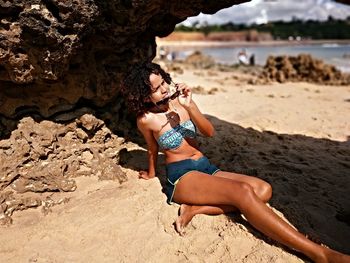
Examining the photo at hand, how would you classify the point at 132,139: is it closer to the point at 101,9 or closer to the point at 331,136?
the point at 101,9

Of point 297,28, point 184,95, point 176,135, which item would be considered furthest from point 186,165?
point 297,28

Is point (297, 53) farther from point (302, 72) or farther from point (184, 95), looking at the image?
point (184, 95)

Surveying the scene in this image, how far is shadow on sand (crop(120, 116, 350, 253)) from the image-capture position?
2.94 m

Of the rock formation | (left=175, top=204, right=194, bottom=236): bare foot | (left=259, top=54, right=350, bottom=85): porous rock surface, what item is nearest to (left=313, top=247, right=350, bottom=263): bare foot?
(left=175, top=204, right=194, bottom=236): bare foot

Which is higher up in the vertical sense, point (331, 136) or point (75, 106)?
point (75, 106)

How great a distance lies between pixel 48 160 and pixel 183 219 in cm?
146

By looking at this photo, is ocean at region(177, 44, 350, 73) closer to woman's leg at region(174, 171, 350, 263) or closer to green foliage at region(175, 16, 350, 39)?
woman's leg at region(174, 171, 350, 263)

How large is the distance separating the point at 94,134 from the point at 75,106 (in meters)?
0.34

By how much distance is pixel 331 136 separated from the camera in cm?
546

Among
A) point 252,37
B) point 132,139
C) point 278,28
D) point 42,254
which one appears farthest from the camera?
point 278,28

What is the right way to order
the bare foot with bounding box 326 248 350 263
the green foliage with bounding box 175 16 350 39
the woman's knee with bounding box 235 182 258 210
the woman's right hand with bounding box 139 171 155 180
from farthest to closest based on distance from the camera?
the green foliage with bounding box 175 16 350 39, the woman's right hand with bounding box 139 171 155 180, the woman's knee with bounding box 235 182 258 210, the bare foot with bounding box 326 248 350 263

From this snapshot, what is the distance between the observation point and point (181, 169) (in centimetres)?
303

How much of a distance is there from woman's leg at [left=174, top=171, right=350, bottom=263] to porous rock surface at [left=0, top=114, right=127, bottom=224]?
0.85 metres

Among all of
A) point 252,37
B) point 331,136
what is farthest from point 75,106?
point 252,37
